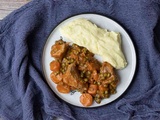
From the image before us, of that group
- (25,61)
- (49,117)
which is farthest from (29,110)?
(25,61)

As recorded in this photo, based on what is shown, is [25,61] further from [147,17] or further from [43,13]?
[147,17]

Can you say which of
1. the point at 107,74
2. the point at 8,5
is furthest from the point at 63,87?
the point at 8,5

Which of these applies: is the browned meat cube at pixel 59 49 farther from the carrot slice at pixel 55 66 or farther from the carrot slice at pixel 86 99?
the carrot slice at pixel 86 99

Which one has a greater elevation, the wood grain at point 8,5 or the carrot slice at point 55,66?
the wood grain at point 8,5

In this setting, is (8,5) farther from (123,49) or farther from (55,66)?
(123,49)

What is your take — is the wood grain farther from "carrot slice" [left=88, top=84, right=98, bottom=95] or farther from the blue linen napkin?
"carrot slice" [left=88, top=84, right=98, bottom=95]

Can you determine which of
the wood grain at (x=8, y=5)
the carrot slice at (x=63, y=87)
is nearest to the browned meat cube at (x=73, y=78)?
the carrot slice at (x=63, y=87)
